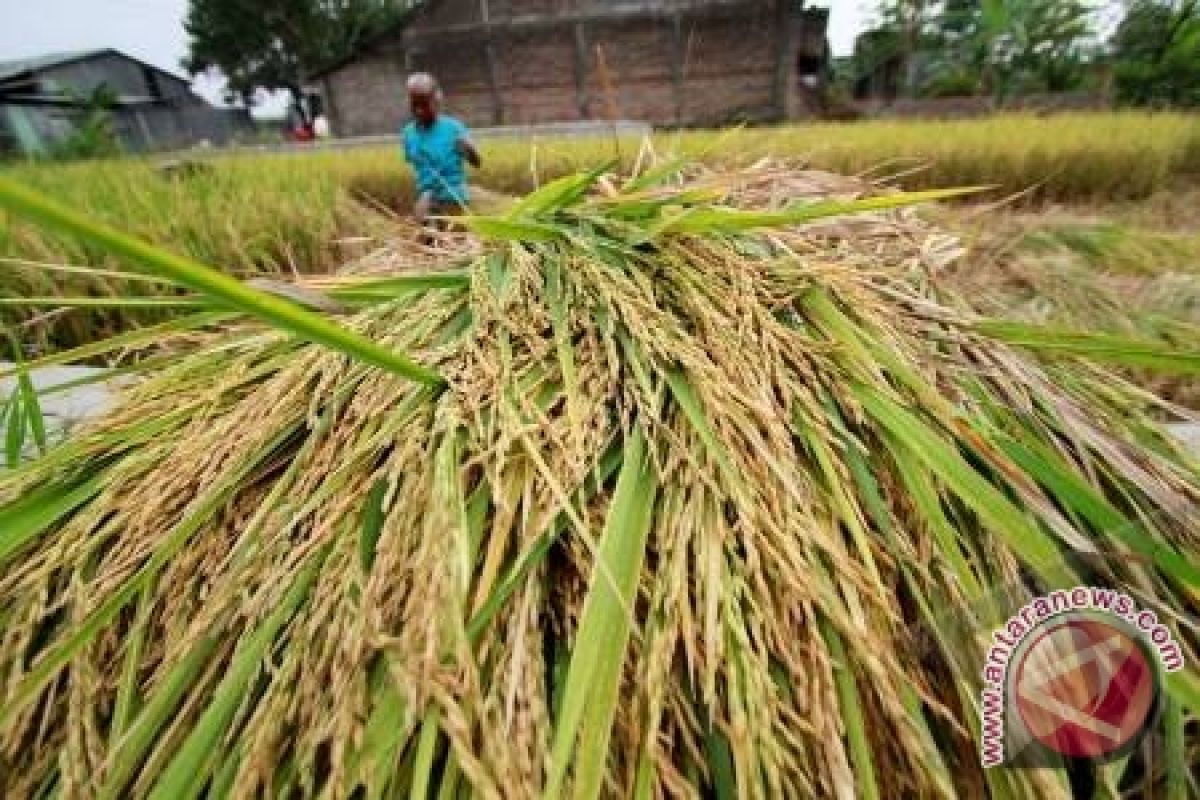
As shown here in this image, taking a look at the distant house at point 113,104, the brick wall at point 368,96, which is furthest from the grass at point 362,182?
the distant house at point 113,104

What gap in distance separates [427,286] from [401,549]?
1.26 ft

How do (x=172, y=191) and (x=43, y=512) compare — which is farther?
(x=172, y=191)

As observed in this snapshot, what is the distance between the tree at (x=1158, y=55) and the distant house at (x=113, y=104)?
85.2 ft

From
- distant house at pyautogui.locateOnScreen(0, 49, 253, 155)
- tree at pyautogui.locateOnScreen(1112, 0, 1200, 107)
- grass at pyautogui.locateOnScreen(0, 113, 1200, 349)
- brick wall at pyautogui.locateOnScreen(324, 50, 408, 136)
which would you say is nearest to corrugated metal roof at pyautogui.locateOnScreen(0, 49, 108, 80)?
distant house at pyautogui.locateOnScreen(0, 49, 253, 155)

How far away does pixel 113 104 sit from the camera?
80.2 feet

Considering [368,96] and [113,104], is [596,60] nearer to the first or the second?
[368,96]

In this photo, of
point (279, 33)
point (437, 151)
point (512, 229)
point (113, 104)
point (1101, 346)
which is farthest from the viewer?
point (279, 33)

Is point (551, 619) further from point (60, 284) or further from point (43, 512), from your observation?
point (60, 284)

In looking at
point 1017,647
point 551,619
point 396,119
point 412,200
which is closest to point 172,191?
point 412,200

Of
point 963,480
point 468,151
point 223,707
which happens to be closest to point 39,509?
point 223,707

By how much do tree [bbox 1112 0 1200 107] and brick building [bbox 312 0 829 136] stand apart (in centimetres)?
728

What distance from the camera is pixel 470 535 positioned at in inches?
21.4

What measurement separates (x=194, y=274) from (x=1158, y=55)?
64.1 feet

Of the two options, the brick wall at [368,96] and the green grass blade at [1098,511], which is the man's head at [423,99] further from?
the brick wall at [368,96]
